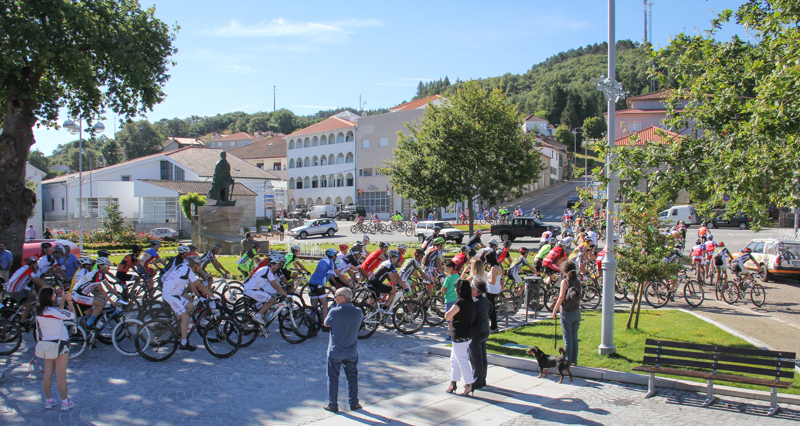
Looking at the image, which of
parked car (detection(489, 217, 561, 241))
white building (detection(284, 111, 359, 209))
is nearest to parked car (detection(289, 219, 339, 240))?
parked car (detection(489, 217, 561, 241))

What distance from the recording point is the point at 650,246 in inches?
409

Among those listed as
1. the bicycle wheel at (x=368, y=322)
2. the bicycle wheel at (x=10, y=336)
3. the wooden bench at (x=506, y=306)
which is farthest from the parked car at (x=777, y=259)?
the bicycle wheel at (x=10, y=336)

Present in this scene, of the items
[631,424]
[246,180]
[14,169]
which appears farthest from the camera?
[246,180]

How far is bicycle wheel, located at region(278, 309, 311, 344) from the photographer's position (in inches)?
402

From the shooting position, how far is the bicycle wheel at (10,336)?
31.2ft

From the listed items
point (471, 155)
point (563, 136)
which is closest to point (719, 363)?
point (471, 155)

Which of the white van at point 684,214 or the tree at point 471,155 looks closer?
the tree at point 471,155

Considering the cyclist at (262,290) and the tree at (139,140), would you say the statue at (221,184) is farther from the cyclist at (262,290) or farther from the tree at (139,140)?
the tree at (139,140)

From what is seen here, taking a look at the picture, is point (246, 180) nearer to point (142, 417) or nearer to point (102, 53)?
point (102, 53)

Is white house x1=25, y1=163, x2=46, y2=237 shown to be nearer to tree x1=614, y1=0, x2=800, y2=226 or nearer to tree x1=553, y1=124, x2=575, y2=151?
tree x1=614, y1=0, x2=800, y2=226

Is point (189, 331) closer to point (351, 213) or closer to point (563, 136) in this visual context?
point (351, 213)

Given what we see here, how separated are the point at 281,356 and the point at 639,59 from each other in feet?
508

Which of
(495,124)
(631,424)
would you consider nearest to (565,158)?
(495,124)

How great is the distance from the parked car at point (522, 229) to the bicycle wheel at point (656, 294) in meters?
19.0
